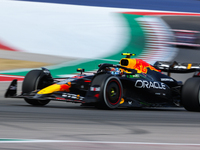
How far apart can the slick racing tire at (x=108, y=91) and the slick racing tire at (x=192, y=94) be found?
4.39 feet

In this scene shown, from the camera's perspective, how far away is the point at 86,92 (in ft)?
27.6

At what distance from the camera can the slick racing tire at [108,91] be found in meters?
7.91

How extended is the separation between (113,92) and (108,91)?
0.20 meters

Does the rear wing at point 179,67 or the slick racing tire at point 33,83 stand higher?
the rear wing at point 179,67

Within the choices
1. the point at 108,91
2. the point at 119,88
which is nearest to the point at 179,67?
the point at 119,88

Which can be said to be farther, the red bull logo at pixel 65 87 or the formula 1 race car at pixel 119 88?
the red bull logo at pixel 65 87

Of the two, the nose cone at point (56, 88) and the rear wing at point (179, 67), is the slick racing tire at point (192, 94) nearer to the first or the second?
the rear wing at point (179, 67)

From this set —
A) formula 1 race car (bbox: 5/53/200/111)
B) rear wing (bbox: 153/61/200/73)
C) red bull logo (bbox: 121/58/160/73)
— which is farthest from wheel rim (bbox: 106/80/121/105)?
rear wing (bbox: 153/61/200/73)

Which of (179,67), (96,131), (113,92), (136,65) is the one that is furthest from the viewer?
(179,67)

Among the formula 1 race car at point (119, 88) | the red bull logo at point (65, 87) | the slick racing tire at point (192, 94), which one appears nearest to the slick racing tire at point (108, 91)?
the formula 1 race car at point (119, 88)

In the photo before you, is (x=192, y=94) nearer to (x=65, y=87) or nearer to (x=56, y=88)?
(x=65, y=87)

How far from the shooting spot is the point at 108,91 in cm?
802

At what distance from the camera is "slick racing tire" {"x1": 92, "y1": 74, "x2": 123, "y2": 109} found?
791 cm

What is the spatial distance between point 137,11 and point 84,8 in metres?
2.58
